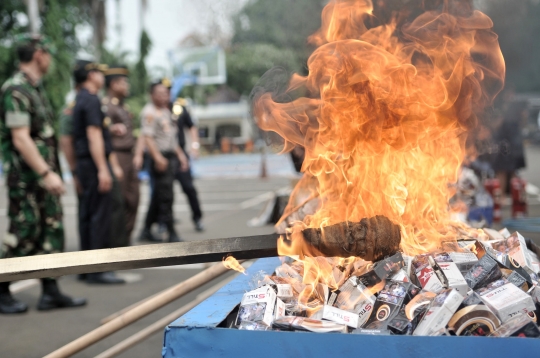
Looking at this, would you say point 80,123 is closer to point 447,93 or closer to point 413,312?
point 447,93

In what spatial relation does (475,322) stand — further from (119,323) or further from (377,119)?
(119,323)

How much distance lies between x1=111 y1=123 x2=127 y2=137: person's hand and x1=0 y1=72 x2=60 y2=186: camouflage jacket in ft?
6.36

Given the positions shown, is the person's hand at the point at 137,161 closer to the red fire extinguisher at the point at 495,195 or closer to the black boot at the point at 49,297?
the black boot at the point at 49,297

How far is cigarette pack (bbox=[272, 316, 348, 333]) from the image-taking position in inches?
74.4

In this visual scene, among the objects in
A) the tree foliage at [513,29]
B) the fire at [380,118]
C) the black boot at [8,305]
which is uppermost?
the tree foliage at [513,29]

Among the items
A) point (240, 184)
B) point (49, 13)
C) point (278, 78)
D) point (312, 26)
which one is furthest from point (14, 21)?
point (278, 78)

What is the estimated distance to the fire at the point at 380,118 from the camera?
8.68ft

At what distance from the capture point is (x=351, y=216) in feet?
8.38

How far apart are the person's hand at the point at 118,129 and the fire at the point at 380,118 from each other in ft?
12.2

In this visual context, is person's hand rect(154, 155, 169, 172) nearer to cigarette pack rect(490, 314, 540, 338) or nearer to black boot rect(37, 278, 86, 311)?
black boot rect(37, 278, 86, 311)

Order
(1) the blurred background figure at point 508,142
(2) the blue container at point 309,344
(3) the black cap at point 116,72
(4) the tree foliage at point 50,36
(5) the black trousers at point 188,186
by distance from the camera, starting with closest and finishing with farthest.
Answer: (2) the blue container at point 309,344, (3) the black cap at point 116,72, (5) the black trousers at point 188,186, (1) the blurred background figure at point 508,142, (4) the tree foliage at point 50,36

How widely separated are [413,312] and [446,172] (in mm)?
1344

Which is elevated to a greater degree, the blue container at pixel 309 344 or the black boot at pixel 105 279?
the blue container at pixel 309 344

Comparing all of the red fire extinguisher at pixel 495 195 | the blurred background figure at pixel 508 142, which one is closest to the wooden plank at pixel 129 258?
the red fire extinguisher at pixel 495 195
